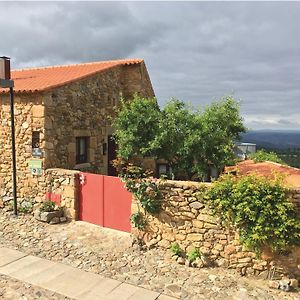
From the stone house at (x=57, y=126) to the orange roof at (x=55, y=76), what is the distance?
4 cm

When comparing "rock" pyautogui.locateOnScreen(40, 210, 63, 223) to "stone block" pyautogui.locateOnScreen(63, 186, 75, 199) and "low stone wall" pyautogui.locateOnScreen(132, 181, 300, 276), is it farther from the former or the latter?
"low stone wall" pyautogui.locateOnScreen(132, 181, 300, 276)

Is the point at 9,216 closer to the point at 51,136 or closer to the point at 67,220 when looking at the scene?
the point at 67,220

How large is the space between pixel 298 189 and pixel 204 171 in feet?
10.1

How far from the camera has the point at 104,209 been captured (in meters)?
9.23

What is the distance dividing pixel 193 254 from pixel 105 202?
124 inches

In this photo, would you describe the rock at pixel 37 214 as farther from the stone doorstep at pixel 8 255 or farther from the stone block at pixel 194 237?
the stone block at pixel 194 237

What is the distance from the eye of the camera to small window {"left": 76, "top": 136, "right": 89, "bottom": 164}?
1170 centimetres

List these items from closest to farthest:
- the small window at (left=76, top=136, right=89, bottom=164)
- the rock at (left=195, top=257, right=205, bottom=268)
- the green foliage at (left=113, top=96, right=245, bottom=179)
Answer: the rock at (left=195, top=257, right=205, bottom=268), the green foliage at (left=113, top=96, right=245, bottom=179), the small window at (left=76, top=136, right=89, bottom=164)

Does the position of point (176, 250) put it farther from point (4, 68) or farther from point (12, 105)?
point (4, 68)

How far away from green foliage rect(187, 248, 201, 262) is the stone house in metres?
5.51

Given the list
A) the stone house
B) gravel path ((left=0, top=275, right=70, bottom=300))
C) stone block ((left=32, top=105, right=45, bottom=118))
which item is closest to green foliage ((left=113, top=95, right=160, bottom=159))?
the stone house

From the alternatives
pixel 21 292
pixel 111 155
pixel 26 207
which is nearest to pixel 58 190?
pixel 26 207

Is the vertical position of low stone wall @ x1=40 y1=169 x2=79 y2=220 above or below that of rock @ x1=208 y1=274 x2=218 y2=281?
above

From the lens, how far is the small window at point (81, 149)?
11.7m
